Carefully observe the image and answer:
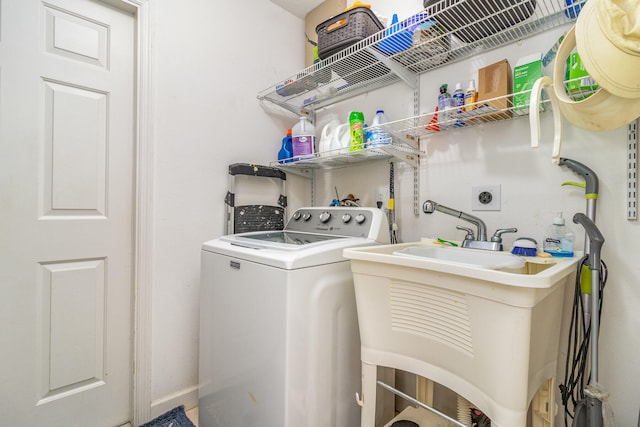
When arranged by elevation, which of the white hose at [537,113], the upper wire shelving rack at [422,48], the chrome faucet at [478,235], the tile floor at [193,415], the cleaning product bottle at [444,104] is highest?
the upper wire shelving rack at [422,48]

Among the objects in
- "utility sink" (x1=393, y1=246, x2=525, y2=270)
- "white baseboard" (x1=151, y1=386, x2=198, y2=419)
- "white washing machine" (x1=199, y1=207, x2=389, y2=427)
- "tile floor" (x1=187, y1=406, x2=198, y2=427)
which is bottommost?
"tile floor" (x1=187, y1=406, x2=198, y2=427)

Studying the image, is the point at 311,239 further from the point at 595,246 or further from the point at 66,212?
the point at 66,212

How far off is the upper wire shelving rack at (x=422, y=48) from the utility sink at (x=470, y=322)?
3.09 feet

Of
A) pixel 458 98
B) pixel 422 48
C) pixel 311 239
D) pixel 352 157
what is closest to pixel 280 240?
pixel 311 239

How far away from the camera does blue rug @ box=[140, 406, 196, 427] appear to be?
5.03ft

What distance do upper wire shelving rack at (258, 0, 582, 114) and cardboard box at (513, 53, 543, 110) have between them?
0.17 meters

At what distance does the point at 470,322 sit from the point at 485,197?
2.47 ft

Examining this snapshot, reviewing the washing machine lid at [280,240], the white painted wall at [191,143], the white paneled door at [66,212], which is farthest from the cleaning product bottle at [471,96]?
the white paneled door at [66,212]

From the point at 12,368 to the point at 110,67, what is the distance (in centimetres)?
153

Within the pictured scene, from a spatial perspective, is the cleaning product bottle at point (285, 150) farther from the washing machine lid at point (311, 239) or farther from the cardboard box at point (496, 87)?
the cardboard box at point (496, 87)

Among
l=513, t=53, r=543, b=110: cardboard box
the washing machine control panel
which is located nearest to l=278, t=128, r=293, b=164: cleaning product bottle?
the washing machine control panel

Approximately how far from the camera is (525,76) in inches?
44.7

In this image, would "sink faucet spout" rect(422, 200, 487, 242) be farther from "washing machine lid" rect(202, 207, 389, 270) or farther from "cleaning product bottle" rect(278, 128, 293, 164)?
"cleaning product bottle" rect(278, 128, 293, 164)

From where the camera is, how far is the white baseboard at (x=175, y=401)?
5.21ft
